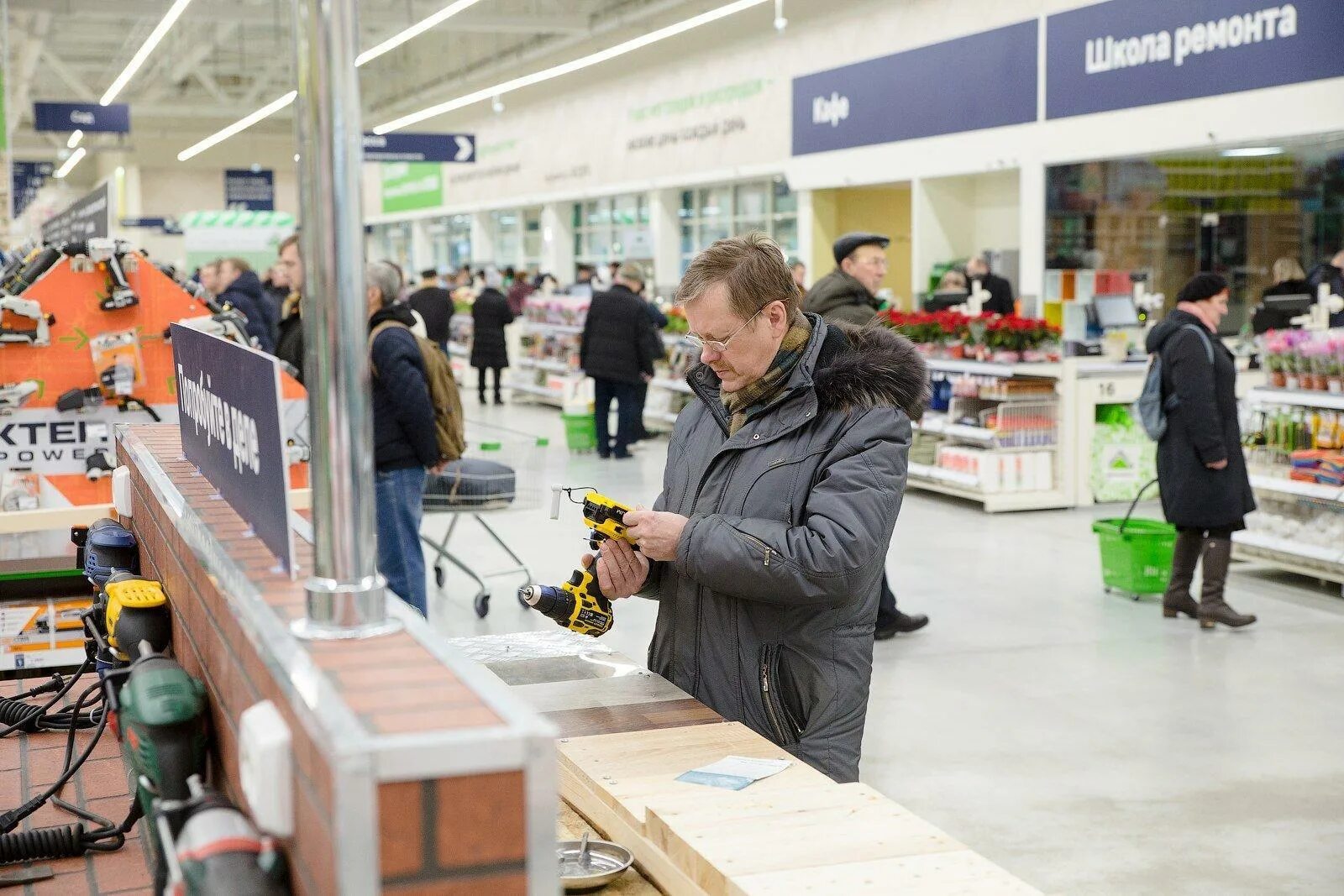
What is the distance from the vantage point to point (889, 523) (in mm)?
2510

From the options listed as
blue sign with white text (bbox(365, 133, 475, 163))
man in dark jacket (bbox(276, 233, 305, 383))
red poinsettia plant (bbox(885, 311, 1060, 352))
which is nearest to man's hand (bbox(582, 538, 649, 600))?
man in dark jacket (bbox(276, 233, 305, 383))

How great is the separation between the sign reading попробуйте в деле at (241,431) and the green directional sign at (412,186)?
78.1 feet

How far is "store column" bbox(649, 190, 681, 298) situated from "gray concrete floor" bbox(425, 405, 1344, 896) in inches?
397

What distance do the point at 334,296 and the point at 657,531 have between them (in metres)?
1.23

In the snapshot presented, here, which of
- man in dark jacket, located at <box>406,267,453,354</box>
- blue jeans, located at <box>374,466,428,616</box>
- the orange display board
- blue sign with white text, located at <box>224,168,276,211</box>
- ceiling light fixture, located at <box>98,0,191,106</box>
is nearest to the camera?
the orange display board

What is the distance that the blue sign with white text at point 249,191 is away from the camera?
3256 cm

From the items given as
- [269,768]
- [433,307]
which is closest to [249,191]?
[433,307]

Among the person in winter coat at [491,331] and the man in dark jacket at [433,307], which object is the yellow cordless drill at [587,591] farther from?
the person in winter coat at [491,331]

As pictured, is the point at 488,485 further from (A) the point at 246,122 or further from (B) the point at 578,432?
(A) the point at 246,122

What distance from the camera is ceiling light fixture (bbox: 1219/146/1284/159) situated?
988 cm

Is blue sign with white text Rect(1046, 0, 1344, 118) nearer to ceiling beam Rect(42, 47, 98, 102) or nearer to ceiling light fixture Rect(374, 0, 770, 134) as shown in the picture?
ceiling light fixture Rect(374, 0, 770, 134)

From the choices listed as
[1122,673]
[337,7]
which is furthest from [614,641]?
[337,7]

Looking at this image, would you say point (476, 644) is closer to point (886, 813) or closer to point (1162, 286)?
point (886, 813)

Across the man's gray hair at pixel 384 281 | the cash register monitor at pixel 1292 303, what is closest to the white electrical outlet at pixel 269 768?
the man's gray hair at pixel 384 281
